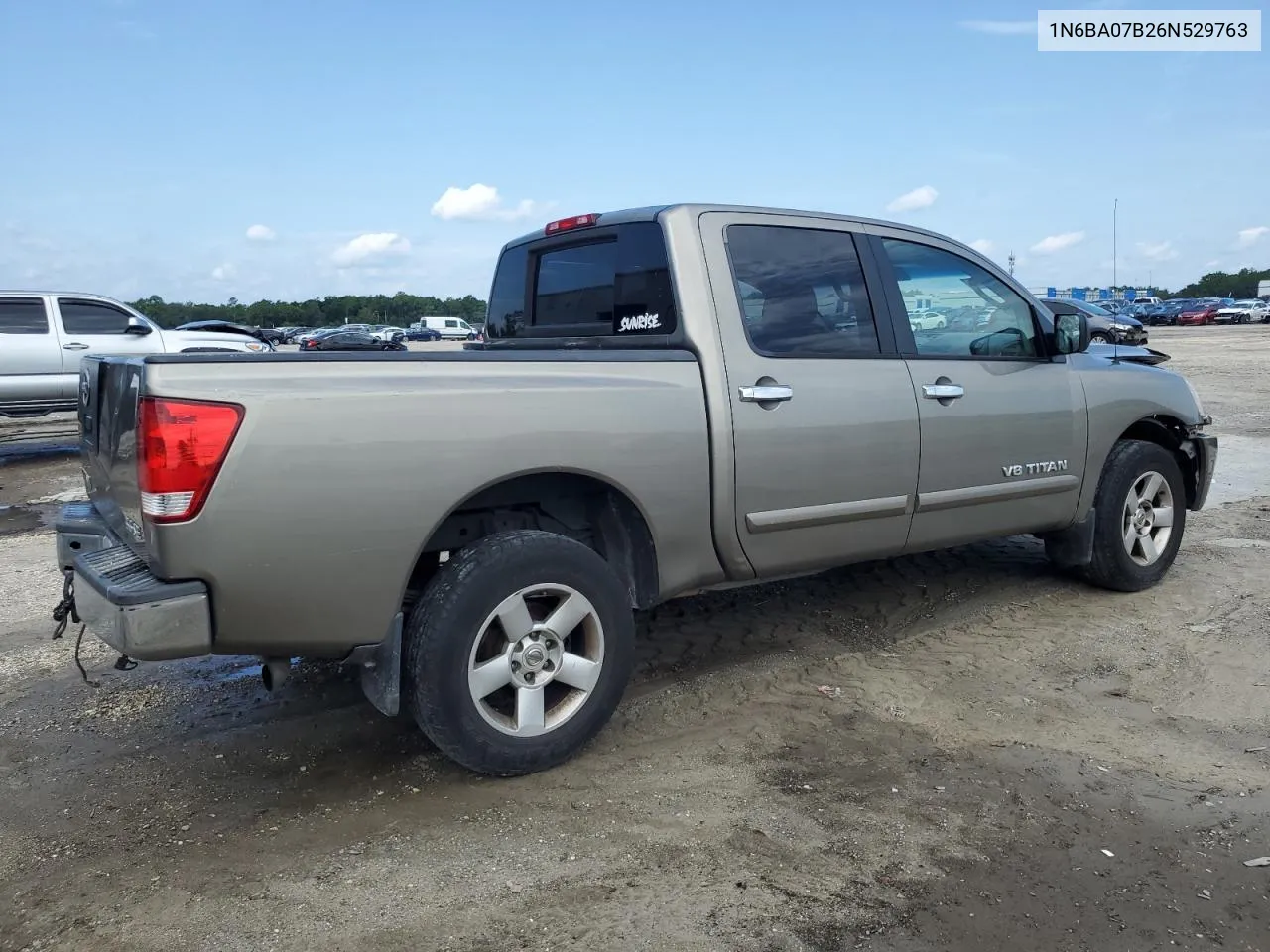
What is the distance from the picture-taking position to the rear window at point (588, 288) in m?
3.99

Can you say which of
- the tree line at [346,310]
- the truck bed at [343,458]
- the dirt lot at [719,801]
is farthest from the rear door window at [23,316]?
the tree line at [346,310]

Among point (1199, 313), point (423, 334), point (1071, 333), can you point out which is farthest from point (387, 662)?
point (423, 334)

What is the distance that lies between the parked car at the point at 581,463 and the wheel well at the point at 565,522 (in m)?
0.01

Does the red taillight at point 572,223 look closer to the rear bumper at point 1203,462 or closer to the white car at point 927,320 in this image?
the white car at point 927,320

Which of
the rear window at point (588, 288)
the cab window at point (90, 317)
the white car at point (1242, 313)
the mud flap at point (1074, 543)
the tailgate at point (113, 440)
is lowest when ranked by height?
the mud flap at point (1074, 543)

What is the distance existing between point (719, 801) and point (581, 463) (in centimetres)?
116

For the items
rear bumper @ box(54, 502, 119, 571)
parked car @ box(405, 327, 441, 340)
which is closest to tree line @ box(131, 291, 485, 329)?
parked car @ box(405, 327, 441, 340)

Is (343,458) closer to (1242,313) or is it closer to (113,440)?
(113,440)

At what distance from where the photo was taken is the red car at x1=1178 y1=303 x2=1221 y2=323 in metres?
50.6

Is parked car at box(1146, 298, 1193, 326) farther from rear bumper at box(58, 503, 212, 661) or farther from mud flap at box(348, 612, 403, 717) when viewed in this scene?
rear bumper at box(58, 503, 212, 661)

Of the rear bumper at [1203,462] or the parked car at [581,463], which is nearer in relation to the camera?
the parked car at [581,463]

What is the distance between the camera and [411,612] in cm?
328

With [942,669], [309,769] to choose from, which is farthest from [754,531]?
[309,769]

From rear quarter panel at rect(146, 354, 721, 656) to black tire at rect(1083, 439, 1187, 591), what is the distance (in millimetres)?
2950
